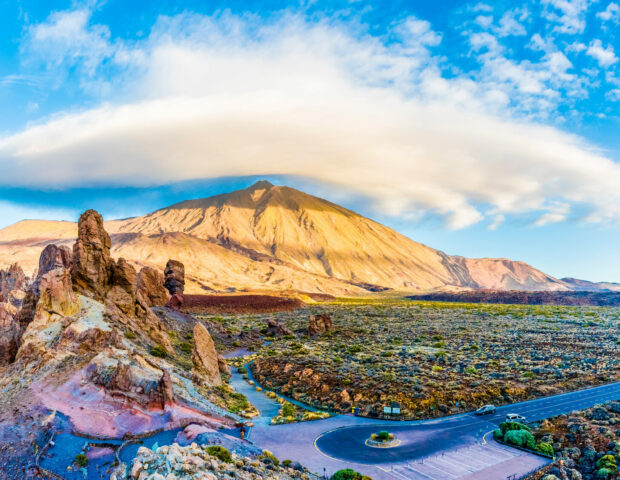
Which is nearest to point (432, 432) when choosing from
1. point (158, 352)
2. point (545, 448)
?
point (545, 448)

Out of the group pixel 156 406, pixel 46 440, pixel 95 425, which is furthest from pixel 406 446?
pixel 46 440

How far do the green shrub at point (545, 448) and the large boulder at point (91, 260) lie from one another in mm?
42868

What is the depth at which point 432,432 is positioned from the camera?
3303cm

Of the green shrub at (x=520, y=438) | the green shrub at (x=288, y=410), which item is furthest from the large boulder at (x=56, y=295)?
the green shrub at (x=520, y=438)

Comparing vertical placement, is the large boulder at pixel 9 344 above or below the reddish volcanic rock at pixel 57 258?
below

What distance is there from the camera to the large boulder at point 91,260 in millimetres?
46094

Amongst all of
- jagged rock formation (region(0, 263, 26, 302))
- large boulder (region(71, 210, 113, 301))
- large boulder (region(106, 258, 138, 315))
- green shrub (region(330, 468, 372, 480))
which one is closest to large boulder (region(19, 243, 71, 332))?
large boulder (region(71, 210, 113, 301))

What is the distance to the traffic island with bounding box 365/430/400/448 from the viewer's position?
30219 mm

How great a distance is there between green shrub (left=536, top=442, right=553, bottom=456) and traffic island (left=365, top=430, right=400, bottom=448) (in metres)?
9.33

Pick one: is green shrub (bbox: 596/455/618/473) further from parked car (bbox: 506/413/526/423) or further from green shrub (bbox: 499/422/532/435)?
parked car (bbox: 506/413/526/423)

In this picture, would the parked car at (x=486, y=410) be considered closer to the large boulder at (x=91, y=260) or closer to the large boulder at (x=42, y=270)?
the large boulder at (x=42, y=270)

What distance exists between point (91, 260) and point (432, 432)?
3886 cm

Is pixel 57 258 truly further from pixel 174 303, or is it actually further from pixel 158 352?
pixel 174 303

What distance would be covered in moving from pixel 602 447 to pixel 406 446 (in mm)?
12934
